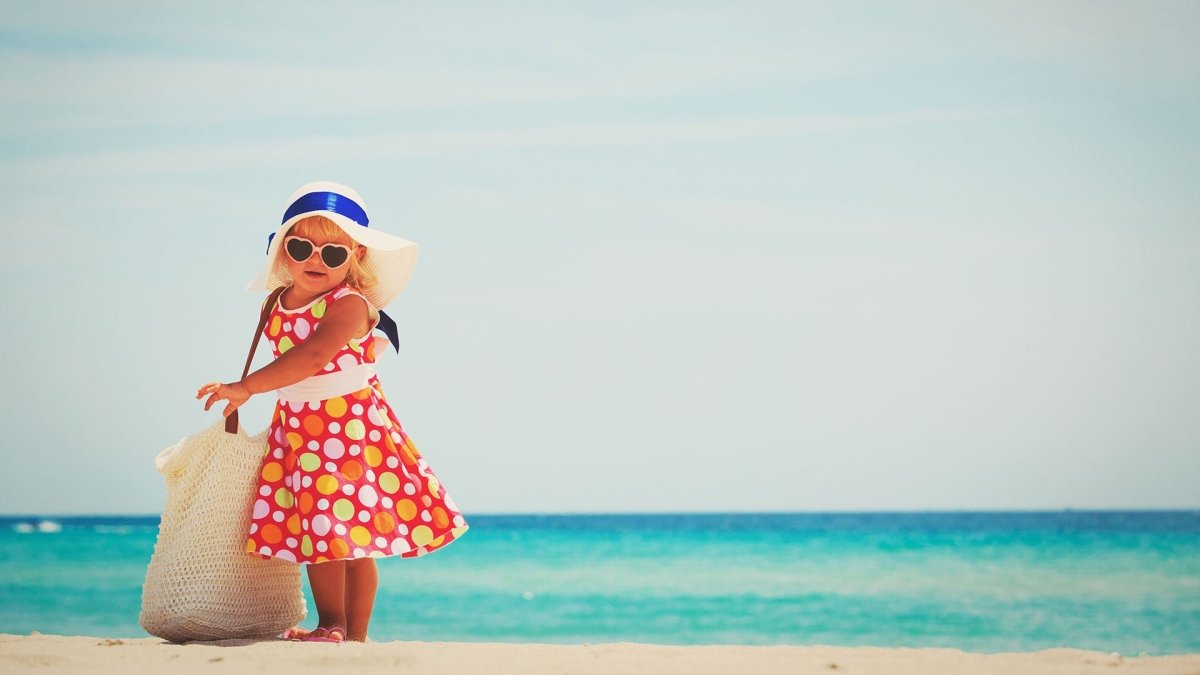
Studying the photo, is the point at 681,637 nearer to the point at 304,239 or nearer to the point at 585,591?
the point at 585,591

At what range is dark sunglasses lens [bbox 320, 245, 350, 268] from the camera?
389 centimetres

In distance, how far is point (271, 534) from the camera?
3807mm

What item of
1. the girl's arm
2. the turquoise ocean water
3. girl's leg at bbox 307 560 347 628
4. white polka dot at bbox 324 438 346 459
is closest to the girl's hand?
the girl's arm

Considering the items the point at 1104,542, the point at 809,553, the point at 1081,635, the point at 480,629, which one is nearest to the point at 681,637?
the point at 480,629

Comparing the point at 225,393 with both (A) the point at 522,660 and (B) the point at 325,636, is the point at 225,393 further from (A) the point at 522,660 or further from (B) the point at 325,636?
(A) the point at 522,660

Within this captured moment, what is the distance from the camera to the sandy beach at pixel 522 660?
3.25 meters

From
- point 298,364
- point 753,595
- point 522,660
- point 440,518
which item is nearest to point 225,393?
point 298,364

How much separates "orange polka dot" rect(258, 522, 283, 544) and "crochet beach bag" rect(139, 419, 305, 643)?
8 cm

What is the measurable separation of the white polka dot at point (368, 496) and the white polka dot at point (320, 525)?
0.13 metres

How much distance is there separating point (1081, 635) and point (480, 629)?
5.68 meters

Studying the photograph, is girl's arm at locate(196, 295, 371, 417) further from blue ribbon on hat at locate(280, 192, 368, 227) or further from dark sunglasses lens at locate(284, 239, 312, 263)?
blue ribbon on hat at locate(280, 192, 368, 227)

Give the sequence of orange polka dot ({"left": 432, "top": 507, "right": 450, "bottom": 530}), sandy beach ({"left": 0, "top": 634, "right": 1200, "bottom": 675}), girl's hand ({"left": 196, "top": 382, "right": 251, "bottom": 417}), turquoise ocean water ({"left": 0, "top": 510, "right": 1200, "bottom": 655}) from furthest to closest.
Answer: turquoise ocean water ({"left": 0, "top": 510, "right": 1200, "bottom": 655}) < orange polka dot ({"left": 432, "top": 507, "right": 450, "bottom": 530}) < girl's hand ({"left": 196, "top": 382, "right": 251, "bottom": 417}) < sandy beach ({"left": 0, "top": 634, "right": 1200, "bottom": 675})

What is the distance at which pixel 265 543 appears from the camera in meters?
3.79

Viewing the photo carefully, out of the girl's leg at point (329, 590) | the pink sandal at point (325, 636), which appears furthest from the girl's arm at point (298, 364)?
the pink sandal at point (325, 636)
